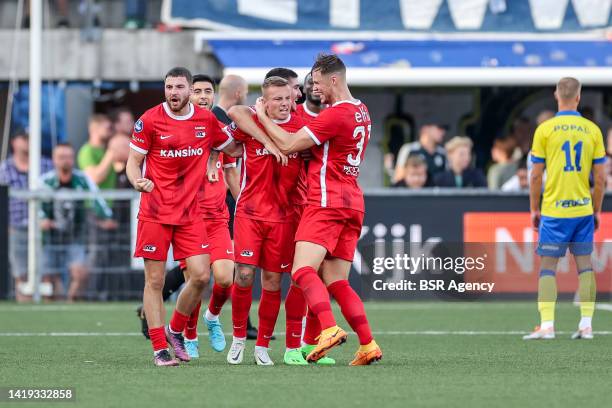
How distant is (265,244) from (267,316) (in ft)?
1.63

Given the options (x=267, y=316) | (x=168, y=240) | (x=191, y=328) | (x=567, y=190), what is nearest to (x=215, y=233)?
(x=191, y=328)

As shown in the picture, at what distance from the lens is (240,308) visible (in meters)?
10.4

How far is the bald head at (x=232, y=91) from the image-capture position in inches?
480

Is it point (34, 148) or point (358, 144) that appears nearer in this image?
point (358, 144)

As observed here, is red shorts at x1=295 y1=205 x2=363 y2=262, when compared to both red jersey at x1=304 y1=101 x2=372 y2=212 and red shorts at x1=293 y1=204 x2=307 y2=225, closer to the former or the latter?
red jersey at x1=304 y1=101 x2=372 y2=212

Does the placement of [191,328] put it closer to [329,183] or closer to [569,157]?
[329,183]

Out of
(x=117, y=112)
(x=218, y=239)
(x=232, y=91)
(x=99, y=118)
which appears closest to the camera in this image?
(x=218, y=239)

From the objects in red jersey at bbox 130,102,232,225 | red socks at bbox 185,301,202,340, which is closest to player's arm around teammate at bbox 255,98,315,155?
red jersey at bbox 130,102,232,225

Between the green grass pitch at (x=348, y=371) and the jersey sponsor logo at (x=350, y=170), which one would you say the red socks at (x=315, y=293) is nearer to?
the green grass pitch at (x=348, y=371)

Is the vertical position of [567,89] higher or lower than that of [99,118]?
higher

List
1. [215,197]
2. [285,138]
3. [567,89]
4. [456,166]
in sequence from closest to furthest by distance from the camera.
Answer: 1. [285,138]
2. [215,197]
3. [567,89]
4. [456,166]

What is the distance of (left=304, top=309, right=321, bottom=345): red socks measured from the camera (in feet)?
35.2

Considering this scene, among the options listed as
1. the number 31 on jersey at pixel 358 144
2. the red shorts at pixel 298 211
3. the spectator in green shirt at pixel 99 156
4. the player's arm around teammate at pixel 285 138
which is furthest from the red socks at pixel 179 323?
the spectator in green shirt at pixel 99 156

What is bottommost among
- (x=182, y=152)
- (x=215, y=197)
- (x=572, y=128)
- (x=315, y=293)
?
(x=315, y=293)
